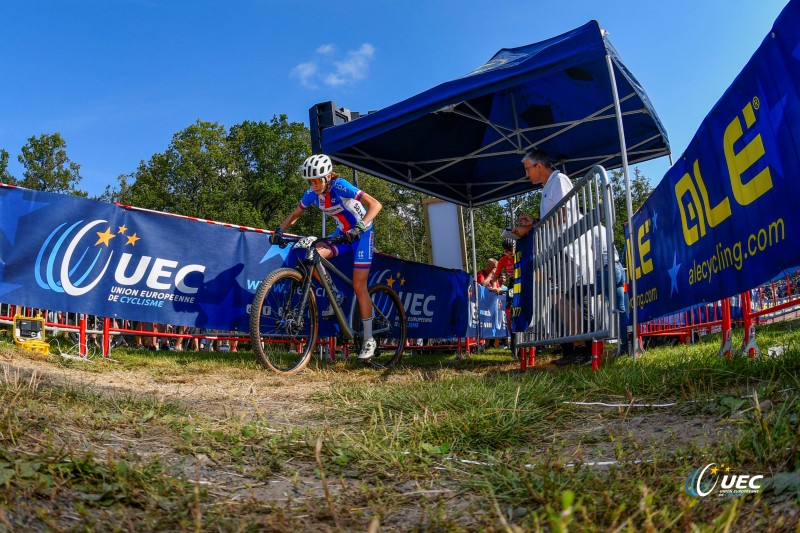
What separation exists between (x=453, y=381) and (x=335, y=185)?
341 centimetres

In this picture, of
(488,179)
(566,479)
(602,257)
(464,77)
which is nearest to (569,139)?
(488,179)

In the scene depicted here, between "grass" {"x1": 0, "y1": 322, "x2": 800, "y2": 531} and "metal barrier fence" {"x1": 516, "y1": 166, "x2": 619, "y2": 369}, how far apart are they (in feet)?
3.91

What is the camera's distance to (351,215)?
650cm

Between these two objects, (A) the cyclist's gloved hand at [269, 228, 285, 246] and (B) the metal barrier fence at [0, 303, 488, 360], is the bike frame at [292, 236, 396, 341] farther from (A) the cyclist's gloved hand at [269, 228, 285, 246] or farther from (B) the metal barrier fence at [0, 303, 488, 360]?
(B) the metal barrier fence at [0, 303, 488, 360]

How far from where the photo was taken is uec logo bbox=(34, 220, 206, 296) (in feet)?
19.2

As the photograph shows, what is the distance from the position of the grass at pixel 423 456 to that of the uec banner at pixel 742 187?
0.61 meters

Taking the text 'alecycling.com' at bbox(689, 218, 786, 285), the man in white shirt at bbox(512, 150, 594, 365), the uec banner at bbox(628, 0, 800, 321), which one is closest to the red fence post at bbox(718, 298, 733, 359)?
the uec banner at bbox(628, 0, 800, 321)

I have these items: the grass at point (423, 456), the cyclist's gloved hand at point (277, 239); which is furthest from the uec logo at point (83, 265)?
the grass at point (423, 456)

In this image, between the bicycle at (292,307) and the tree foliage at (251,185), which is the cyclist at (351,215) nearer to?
the bicycle at (292,307)

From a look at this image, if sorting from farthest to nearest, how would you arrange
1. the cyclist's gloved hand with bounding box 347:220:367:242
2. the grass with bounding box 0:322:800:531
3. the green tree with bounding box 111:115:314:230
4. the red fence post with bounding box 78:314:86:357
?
the green tree with bounding box 111:115:314:230
the cyclist's gloved hand with bounding box 347:220:367:242
the red fence post with bounding box 78:314:86:357
the grass with bounding box 0:322:800:531

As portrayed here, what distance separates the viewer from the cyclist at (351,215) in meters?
6.25

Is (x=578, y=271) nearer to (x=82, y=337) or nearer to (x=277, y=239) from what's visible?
(x=277, y=239)

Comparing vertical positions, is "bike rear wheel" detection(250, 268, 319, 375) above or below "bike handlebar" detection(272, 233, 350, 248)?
below

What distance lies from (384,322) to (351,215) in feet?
4.57
